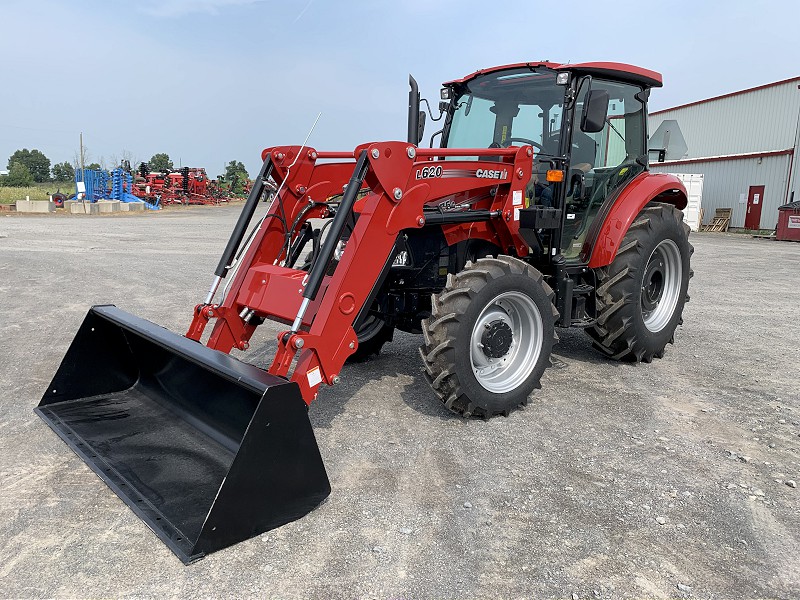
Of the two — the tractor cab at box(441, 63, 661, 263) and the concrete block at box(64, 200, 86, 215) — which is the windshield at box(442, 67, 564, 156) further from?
the concrete block at box(64, 200, 86, 215)

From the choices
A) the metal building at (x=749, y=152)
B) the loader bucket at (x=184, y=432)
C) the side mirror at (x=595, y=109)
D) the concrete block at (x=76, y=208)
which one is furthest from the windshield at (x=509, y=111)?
the concrete block at (x=76, y=208)

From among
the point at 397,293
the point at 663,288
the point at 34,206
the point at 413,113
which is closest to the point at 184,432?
the point at 397,293

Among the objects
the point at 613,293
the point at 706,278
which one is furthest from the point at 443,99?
the point at 706,278

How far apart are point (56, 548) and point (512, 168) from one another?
3.70m

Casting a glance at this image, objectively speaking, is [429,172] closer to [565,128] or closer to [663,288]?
[565,128]

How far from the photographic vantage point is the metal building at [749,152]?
23.4 metres

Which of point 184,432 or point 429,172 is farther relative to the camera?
point 429,172

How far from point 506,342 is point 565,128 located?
1857mm

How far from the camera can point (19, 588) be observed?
8.29ft

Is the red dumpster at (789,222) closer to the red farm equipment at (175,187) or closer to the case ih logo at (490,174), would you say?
the case ih logo at (490,174)

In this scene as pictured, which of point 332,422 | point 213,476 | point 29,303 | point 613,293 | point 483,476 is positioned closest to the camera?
point 213,476

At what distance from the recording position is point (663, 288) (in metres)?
6.18

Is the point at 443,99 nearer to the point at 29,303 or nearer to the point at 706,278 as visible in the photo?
the point at 29,303

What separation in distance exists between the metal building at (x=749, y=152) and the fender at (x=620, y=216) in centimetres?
1832
